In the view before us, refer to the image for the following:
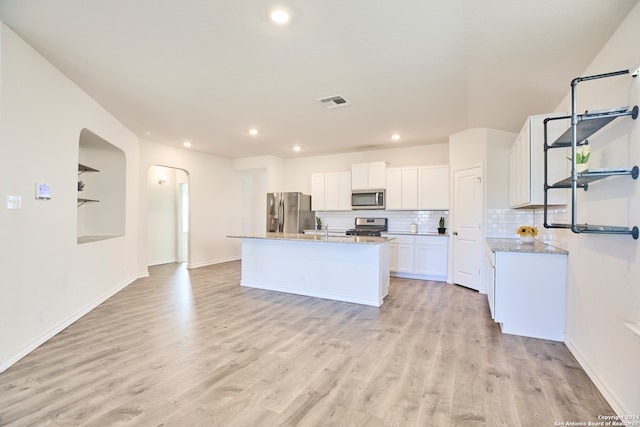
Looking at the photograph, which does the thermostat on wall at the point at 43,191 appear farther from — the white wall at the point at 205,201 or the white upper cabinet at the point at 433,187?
the white upper cabinet at the point at 433,187

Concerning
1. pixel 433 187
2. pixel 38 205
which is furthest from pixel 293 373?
pixel 433 187

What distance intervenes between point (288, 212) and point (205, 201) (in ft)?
6.53

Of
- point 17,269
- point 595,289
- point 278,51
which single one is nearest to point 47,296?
point 17,269

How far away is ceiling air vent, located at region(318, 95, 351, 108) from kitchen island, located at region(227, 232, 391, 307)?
1786 mm

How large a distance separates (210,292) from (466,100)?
449cm

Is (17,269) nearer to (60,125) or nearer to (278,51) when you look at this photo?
(60,125)

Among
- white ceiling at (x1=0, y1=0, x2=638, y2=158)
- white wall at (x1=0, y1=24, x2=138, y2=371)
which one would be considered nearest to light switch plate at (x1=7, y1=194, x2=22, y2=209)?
white wall at (x1=0, y1=24, x2=138, y2=371)

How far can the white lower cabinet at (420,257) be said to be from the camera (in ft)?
17.6

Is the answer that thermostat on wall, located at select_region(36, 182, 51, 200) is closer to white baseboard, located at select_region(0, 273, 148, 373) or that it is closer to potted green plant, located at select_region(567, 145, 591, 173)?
white baseboard, located at select_region(0, 273, 148, 373)

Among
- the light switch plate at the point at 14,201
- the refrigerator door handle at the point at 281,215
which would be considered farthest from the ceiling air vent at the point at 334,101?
the refrigerator door handle at the point at 281,215

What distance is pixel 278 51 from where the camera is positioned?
2.52m

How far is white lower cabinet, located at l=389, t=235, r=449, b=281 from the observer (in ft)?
17.6

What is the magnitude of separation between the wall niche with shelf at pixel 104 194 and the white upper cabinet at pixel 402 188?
4.84 m

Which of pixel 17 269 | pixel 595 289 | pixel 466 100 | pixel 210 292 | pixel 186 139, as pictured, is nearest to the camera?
pixel 595 289
